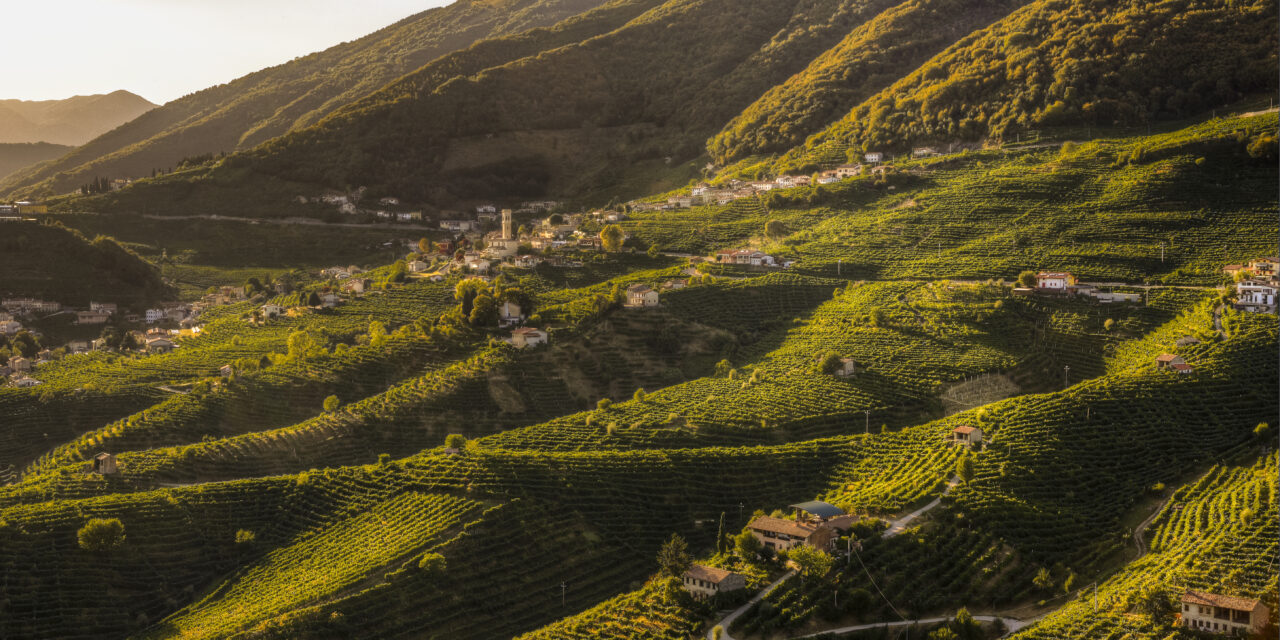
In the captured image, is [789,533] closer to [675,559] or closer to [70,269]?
[675,559]

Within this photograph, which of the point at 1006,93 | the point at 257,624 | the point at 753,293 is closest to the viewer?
the point at 257,624

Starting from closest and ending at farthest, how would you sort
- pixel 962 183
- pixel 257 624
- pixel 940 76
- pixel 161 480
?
pixel 257 624
pixel 161 480
pixel 962 183
pixel 940 76

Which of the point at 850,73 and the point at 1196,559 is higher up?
the point at 850,73

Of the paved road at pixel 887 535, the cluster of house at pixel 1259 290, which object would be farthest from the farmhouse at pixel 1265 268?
the paved road at pixel 887 535

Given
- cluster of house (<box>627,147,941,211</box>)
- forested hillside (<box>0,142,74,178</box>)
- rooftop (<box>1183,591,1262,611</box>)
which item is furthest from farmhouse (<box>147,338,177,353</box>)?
forested hillside (<box>0,142,74,178</box>)

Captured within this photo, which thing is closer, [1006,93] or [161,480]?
[161,480]

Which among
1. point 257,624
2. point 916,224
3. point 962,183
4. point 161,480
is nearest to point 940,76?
point 962,183

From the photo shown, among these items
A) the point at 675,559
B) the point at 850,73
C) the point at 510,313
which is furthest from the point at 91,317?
the point at 850,73

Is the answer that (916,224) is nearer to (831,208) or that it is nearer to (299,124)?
(831,208)
